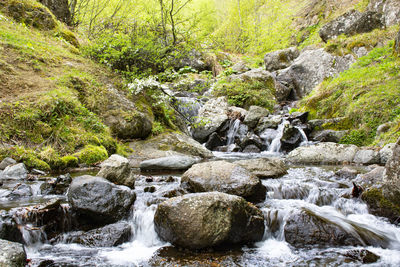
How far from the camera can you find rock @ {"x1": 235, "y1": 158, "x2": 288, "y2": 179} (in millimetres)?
5610

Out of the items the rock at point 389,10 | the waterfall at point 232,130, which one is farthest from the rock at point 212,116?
the rock at point 389,10

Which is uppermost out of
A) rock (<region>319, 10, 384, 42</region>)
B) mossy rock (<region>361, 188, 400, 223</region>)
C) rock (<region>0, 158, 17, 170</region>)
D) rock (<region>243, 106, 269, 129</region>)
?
rock (<region>319, 10, 384, 42</region>)

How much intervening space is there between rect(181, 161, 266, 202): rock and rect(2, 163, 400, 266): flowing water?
0.99ft

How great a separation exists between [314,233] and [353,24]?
16193 millimetres

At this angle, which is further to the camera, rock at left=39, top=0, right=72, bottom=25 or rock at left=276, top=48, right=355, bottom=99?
rock at left=276, top=48, right=355, bottom=99

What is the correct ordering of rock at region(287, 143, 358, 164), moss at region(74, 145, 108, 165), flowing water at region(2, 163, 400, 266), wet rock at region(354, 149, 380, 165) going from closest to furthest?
flowing water at region(2, 163, 400, 266)
moss at region(74, 145, 108, 165)
wet rock at region(354, 149, 380, 165)
rock at region(287, 143, 358, 164)

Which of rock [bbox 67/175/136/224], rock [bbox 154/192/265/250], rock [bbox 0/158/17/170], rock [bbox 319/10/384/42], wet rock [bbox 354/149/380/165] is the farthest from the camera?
rock [bbox 319/10/384/42]

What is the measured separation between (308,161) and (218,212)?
5679 mm

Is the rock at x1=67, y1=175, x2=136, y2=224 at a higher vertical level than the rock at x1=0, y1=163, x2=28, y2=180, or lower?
lower

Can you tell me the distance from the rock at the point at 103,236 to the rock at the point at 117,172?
1305mm

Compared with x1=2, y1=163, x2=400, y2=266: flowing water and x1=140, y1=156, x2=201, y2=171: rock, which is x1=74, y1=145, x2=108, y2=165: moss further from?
x1=2, y1=163, x2=400, y2=266: flowing water

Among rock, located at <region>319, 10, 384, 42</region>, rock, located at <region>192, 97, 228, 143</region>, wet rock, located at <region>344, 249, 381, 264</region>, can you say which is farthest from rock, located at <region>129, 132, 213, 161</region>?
rock, located at <region>319, 10, 384, 42</region>

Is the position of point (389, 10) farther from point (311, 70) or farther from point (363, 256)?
point (363, 256)

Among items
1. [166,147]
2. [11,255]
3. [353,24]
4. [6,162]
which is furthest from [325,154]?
[353,24]
